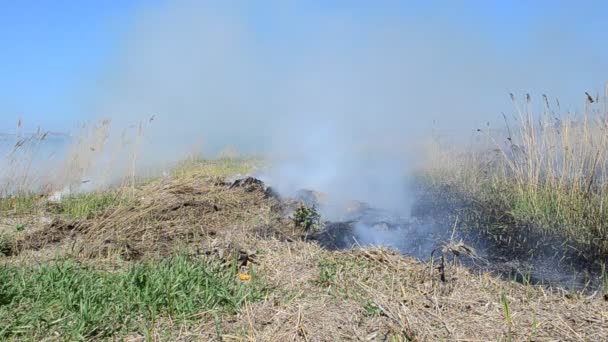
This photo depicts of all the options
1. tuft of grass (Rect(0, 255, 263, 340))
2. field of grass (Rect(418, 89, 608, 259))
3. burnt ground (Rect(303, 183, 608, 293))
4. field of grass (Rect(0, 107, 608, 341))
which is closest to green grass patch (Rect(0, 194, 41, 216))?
field of grass (Rect(0, 107, 608, 341))

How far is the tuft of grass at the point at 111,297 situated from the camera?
2883mm

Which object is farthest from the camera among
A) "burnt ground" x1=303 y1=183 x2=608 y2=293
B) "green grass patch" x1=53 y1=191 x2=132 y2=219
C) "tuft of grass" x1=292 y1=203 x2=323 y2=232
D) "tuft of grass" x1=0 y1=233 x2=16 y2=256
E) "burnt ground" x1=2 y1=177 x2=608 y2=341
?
"green grass patch" x1=53 y1=191 x2=132 y2=219

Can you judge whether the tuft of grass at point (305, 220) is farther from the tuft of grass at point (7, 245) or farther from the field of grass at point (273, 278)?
the tuft of grass at point (7, 245)

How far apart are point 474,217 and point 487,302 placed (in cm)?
290

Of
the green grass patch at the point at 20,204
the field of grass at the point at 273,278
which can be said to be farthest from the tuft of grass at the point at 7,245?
the green grass patch at the point at 20,204

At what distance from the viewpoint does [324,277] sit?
362 cm

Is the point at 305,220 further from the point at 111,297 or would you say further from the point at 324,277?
the point at 111,297

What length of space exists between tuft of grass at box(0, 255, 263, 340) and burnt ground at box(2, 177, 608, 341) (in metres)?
0.12

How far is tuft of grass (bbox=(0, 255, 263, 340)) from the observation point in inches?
113

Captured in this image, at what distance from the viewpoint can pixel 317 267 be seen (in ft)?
13.0

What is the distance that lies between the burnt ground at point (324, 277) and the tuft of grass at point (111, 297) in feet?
0.40

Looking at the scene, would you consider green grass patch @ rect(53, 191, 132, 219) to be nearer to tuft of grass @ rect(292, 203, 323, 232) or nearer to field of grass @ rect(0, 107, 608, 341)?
field of grass @ rect(0, 107, 608, 341)

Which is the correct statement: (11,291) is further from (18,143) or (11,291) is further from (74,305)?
(18,143)

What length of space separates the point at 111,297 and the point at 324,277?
4.46 ft
